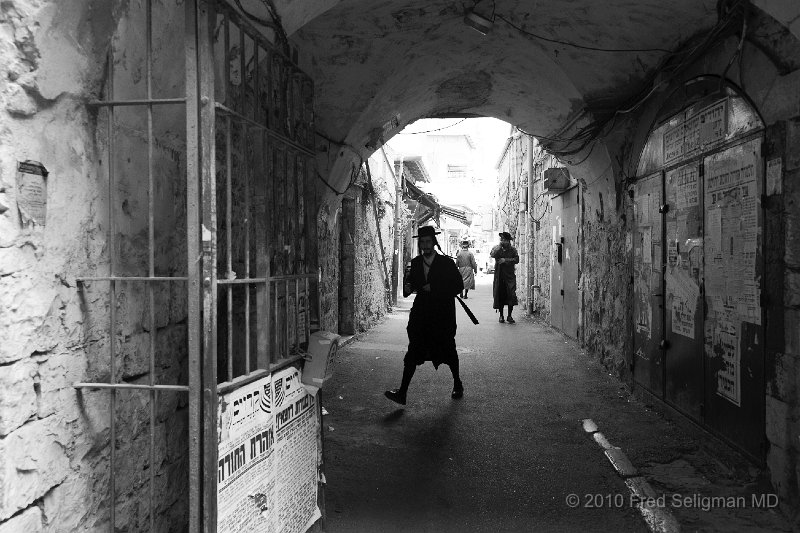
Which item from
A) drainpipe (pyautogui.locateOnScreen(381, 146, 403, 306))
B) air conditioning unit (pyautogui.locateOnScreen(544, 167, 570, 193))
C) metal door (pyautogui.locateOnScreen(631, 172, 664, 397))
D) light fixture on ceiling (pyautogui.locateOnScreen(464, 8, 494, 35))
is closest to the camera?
light fixture on ceiling (pyautogui.locateOnScreen(464, 8, 494, 35))

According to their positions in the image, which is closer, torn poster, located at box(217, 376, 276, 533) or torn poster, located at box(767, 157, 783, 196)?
torn poster, located at box(217, 376, 276, 533)

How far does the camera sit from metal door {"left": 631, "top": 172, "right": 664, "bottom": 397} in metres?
5.11

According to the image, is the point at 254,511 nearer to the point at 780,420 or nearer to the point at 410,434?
the point at 410,434

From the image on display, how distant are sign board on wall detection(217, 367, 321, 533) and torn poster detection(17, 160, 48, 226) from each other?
0.85m

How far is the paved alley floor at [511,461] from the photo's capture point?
3.19 meters

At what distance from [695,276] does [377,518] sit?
116 inches

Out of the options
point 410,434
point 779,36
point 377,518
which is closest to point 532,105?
point 779,36

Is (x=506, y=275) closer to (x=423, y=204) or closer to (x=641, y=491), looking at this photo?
(x=641, y=491)

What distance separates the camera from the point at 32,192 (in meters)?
1.69

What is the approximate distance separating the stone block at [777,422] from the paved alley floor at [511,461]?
336 mm

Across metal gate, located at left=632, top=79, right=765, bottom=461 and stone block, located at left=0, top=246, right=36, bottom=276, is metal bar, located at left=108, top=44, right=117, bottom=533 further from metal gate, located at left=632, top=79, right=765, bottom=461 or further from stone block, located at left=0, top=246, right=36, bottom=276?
metal gate, located at left=632, top=79, right=765, bottom=461

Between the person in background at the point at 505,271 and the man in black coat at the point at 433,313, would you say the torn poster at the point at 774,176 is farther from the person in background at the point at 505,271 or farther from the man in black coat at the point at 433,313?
the person in background at the point at 505,271

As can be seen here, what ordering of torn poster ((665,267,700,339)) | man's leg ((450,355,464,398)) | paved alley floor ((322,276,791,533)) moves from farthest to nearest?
1. man's leg ((450,355,464,398))
2. torn poster ((665,267,700,339))
3. paved alley floor ((322,276,791,533))

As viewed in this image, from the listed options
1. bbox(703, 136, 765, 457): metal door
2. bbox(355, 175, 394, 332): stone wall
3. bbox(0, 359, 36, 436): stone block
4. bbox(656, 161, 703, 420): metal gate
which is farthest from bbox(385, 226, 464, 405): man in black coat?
bbox(355, 175, 394, 332): stone wall
